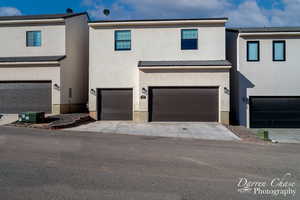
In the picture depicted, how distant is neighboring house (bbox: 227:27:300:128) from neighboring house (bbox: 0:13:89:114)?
1389cm

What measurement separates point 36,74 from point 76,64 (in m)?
3.86

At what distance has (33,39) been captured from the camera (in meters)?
19.8

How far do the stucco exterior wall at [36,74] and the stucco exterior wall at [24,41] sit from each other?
74.3 inches

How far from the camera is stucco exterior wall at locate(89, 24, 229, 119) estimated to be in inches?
721

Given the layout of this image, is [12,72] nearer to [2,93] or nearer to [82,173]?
[2,93]

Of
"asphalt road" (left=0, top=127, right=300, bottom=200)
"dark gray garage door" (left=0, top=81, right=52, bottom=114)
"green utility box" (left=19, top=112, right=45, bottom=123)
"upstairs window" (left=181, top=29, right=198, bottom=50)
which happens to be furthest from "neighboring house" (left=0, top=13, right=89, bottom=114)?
"upstairs window" (left=181, top=29, right=198, bottom=50)

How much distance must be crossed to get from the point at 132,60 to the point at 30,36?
9.27 meters

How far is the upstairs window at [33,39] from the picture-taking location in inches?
778

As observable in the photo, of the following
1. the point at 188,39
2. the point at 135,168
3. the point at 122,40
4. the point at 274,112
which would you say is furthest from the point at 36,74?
the point at 274,112

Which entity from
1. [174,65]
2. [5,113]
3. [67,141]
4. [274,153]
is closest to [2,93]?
[5,113]

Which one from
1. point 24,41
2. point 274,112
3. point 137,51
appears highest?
point 24,41

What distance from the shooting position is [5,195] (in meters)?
4.58

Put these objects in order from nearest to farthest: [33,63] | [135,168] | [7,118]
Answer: [135,168] → [7,118] → [33,63]

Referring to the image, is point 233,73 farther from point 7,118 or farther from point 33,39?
point 7,118
